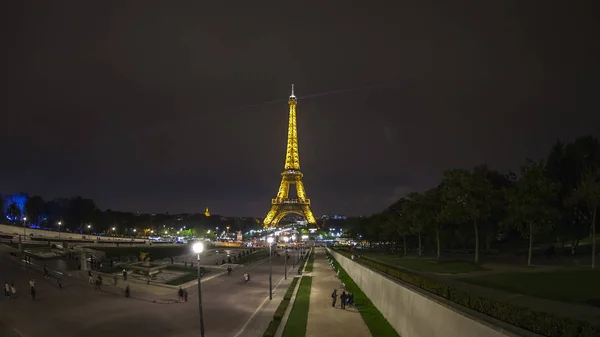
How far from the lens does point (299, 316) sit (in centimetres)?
2438

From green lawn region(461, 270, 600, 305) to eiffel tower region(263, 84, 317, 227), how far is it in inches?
4337

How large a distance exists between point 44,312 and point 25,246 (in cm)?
3526

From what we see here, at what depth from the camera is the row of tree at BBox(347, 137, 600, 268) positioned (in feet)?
97.7

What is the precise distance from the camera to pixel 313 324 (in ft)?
72.7

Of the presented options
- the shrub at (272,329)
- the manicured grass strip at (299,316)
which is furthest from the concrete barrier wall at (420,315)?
the shrub at (272,329)

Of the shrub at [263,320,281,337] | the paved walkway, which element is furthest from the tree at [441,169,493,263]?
the shrub at [263,320,281,337]

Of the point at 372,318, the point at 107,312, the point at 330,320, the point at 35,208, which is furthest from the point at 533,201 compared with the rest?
the point at 35,208

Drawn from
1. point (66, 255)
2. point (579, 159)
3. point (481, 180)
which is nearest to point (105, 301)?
point (66, 255)

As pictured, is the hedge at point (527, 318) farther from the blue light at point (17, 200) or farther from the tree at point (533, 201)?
the blue light at point (17, 200)

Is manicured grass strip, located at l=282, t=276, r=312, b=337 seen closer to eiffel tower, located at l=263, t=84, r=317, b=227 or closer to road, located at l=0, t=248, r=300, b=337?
road, located at l=0, t=248, r=300, b=337

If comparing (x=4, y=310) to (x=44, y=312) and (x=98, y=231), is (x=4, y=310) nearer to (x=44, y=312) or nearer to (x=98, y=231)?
(x=44, y=312)

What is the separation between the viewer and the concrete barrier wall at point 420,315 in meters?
10.6

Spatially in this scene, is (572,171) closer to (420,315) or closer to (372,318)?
(372,318)

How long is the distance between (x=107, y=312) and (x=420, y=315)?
18.5 meters
